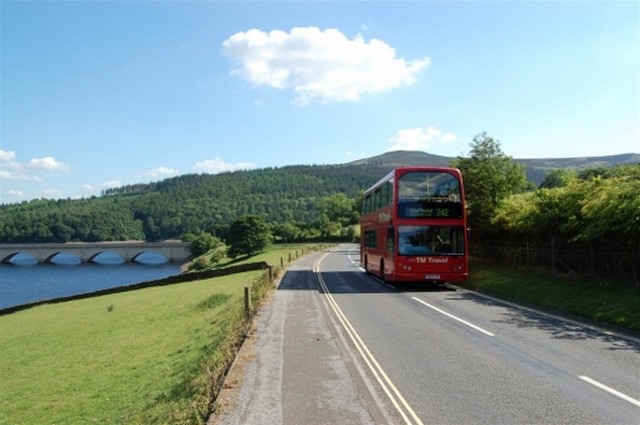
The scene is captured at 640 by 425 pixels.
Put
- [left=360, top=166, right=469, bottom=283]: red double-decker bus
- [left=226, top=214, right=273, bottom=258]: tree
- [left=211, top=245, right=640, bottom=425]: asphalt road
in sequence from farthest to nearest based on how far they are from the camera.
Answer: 1. [left=226, top=214, right=273, bottom=258]: tree
2. [left=360, top=166, right=469, bottom=283]: red double-decker bus
3. [left=211, top=245, right=640, bottom=425]: asphalt road

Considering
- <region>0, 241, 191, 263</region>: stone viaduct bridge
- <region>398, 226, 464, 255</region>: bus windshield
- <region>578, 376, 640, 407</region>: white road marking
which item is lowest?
<region>0, 241, 191, 263</region>: stone viaduct bridge

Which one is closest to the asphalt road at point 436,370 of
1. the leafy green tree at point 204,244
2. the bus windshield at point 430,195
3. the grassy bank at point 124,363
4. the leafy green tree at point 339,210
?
the grassy bank at point 124,363

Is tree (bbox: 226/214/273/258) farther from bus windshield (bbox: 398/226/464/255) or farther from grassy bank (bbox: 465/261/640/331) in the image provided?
bus windshield (bbox: 398/226/464/255)

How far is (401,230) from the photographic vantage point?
74.9 ft

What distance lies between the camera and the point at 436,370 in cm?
953

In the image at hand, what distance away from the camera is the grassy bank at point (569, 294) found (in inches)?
575

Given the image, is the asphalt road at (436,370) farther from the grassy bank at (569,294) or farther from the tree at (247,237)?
the tree at (247,237)

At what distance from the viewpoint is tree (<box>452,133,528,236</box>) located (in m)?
31.2

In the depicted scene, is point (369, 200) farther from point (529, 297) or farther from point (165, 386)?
point (165, 386)

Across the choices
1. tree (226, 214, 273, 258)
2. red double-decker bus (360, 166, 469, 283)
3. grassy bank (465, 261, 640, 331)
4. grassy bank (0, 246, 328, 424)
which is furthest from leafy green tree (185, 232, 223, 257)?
red double-decker bus (360, 166, 469, 283)

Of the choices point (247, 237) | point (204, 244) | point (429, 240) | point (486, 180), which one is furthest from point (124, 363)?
point (204, 244)

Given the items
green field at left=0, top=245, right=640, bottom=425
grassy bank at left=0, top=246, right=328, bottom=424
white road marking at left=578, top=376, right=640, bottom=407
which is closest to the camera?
white road marking at left=578, top=376, right=640, bottom=407

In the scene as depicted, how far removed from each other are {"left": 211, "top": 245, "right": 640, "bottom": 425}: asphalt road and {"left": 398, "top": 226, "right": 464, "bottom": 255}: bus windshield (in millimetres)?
5970

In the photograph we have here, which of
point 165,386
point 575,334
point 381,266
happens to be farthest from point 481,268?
point 165,386
